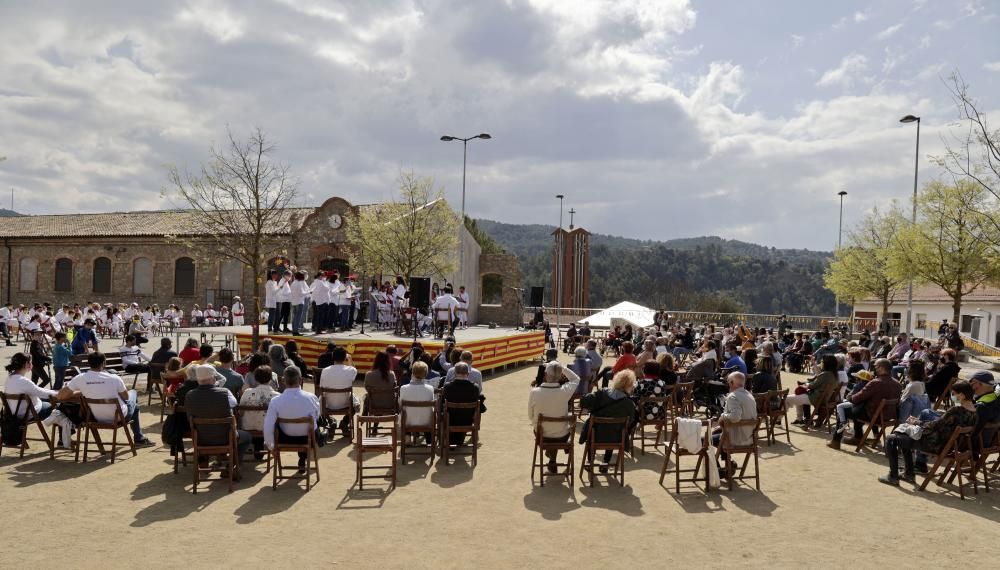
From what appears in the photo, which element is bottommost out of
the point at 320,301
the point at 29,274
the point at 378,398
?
the point at 378,398

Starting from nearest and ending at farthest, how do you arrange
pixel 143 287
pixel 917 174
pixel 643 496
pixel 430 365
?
pixel 643 496 < pixel 430 365 < pixel 917 174 < pixel 143 287

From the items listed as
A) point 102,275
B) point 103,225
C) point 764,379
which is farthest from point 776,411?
point 103,225

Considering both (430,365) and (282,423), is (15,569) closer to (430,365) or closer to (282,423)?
(282,423)

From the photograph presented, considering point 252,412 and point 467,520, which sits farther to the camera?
point 252,412

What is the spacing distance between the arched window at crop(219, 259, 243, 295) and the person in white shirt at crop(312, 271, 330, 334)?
722 inches

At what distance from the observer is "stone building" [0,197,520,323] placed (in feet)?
102

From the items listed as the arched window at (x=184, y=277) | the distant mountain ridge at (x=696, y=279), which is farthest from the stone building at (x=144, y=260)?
the distant mountain ridge at (x=696, y=279)

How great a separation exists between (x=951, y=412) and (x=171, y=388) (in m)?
9.66

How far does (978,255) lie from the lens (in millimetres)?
22203

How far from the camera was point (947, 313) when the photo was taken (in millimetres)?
35969

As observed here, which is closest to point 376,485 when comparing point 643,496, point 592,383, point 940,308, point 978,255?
point 643,496

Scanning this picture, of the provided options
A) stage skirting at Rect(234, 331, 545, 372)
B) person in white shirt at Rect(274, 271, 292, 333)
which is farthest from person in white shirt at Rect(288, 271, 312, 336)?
stage skirting at Rect(234, 331, 545, 372)

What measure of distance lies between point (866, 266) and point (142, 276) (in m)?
36.3

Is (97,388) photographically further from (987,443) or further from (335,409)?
(987,443)
